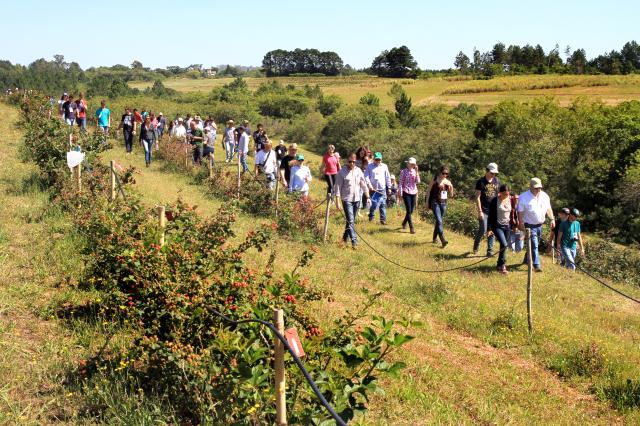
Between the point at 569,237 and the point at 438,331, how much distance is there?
5.41m

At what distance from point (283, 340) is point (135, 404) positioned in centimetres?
170

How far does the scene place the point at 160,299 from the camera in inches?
196

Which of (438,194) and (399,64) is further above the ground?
(399,64)

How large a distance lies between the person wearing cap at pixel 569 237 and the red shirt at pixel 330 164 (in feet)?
16.5

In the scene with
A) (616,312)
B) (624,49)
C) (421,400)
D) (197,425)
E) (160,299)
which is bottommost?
(616,312)

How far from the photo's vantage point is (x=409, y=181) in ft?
43.2

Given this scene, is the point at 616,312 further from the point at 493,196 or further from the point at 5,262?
the point at 5,262

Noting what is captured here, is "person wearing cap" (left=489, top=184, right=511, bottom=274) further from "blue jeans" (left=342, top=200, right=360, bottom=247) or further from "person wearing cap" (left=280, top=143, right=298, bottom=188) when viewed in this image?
"person wearing cap" (left=280, top=143, right=298, bottom=188)

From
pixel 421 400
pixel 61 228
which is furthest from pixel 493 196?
pixel 61 228

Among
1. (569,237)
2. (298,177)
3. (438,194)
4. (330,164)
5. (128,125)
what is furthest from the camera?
(128,125)

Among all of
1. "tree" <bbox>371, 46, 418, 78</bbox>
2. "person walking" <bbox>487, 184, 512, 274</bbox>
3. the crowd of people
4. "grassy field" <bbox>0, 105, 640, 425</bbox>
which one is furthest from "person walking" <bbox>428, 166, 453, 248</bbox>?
"tree" <bbox>371, 46, 418, 78</bbox>

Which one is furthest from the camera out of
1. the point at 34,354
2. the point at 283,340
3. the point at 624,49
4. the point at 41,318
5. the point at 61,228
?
the point at 624,49

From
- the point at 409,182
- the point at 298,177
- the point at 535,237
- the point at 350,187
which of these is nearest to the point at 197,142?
the point at 298,177

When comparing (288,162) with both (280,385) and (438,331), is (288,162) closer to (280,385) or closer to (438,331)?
(438,331)
